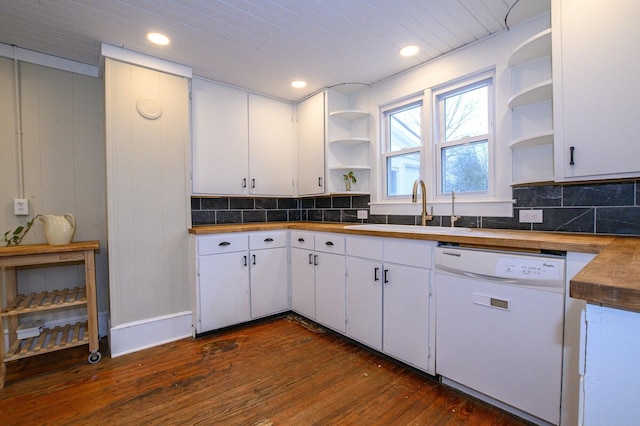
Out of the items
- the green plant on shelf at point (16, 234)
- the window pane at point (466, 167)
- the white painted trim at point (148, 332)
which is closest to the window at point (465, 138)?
the window pane at point (466, 167)

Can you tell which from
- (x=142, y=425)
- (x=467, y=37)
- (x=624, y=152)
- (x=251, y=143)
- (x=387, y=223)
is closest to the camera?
(x=624, y=152)

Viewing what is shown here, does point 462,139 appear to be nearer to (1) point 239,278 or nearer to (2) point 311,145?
(2) point 311,145

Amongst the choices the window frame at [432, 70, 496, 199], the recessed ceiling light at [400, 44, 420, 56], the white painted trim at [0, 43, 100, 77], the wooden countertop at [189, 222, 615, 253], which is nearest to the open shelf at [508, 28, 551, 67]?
the window frame at [432, 70, 496, 199]

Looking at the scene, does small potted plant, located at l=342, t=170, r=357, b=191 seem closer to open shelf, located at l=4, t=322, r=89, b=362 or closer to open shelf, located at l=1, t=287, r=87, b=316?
open shelf, located at l=1, t=287, r=87, b=316

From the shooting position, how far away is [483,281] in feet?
5.35

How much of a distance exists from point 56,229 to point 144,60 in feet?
4.84

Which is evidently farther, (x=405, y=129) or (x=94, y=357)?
(x=405, y=129)

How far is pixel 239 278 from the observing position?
2758 mm

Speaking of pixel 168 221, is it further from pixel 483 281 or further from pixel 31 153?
pixel 483 281

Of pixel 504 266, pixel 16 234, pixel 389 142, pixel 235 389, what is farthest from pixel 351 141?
pixel 16 234

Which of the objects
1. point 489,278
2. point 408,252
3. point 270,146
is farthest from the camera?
point 270,146

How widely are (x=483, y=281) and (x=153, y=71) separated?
288 cm

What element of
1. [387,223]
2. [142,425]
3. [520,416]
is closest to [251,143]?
[387,223]

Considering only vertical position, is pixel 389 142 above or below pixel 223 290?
above
